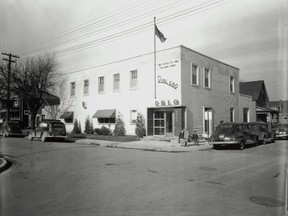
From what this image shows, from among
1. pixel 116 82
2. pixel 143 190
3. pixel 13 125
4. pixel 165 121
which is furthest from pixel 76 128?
pixel 143 190

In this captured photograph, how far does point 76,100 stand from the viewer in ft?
104

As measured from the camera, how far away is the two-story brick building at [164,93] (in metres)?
21.8

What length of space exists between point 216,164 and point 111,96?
18.0m

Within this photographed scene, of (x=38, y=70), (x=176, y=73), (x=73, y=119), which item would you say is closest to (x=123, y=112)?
(x=176, y=73)

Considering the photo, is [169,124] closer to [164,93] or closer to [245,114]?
[164,93]

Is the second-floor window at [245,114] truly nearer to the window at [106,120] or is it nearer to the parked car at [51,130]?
the window at [106,120]

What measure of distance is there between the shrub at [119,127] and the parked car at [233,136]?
34.6ft

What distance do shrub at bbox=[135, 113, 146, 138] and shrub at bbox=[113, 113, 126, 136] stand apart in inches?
89.2

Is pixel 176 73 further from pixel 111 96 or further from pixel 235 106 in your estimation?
pixel 235 106

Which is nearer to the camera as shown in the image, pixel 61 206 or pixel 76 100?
pixel 61 206

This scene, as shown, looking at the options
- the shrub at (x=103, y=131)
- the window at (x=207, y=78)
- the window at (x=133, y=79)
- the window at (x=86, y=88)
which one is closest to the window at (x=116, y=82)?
the window at (x=133, y=79)

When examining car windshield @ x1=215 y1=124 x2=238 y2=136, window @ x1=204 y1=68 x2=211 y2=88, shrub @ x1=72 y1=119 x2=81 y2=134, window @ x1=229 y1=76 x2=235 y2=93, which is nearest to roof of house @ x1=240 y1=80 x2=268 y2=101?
window @ x1=229 y1=76 x2=235 y2=93

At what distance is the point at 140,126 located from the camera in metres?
23.6

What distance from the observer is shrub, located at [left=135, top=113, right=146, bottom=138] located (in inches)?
919
